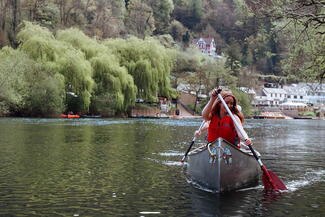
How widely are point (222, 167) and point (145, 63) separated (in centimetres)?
5072

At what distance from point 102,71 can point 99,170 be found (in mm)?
41659

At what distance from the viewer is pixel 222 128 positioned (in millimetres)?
11266

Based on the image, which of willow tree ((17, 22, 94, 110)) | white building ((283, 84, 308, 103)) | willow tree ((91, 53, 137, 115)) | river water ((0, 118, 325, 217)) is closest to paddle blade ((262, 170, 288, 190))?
river water ((0, 118, 325, 217))

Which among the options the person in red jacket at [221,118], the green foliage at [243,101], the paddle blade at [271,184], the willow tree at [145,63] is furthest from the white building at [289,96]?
the person in red jacket at [221,118]

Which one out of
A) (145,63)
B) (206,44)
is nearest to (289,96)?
(206,44)

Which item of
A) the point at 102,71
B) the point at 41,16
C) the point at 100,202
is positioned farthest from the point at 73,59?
the point at 100,202

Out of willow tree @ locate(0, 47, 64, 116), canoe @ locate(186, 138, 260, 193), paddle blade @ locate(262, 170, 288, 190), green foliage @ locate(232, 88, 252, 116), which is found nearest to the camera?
canoe @ locate(186, 138, 260, 193)

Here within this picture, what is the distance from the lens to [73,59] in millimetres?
51438

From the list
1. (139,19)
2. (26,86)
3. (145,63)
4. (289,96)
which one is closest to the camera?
(26,86)

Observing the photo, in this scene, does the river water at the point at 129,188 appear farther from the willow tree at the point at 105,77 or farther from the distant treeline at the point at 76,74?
the willow tree at the point at 105,77

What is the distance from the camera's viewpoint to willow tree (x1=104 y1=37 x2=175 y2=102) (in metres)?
60.9

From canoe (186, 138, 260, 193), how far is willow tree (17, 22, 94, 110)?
41258 millimetres

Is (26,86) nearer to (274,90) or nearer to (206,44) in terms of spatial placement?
(274,90)

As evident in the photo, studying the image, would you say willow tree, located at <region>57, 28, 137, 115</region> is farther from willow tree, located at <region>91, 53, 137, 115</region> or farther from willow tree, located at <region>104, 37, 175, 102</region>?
willow tree, located at <region>104, 37, 175, 102</region>
